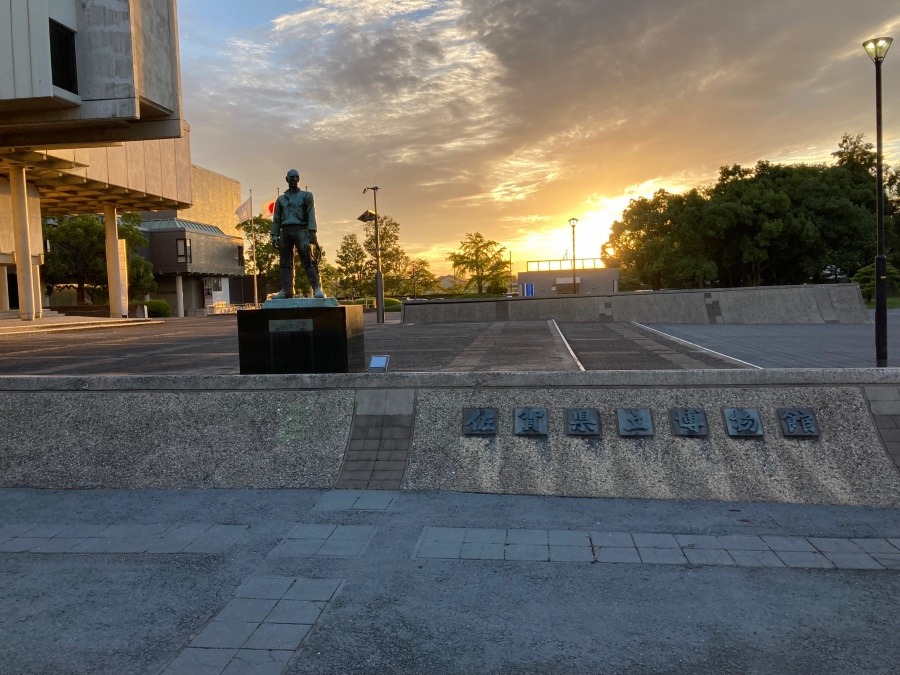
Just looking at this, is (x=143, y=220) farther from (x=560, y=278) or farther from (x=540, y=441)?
(x=540, y=441)

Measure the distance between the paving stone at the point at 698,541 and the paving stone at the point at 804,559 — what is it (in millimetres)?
418

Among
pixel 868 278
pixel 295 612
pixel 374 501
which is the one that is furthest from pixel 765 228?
pixel 295 612

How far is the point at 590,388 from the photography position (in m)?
6.61

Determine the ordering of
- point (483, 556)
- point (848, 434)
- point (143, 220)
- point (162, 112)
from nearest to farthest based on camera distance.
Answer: point (483, 556) < point (848, 434) < point (162, 112) < point (143, 220)

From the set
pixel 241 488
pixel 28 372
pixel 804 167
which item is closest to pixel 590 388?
pixel 241 488

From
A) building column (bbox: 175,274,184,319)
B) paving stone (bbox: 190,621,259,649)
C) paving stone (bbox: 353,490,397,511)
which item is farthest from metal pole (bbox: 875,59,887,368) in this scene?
building column (bbox: 175,274,184,319)

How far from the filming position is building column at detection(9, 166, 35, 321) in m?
34.6

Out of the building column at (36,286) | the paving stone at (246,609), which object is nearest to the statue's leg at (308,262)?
the paving stone at (246,609)

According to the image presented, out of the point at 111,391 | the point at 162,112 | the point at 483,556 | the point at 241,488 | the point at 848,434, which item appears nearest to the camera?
the point at 483,556

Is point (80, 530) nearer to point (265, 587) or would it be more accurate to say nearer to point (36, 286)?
point (265, 587)

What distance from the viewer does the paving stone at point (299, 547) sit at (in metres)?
4.82

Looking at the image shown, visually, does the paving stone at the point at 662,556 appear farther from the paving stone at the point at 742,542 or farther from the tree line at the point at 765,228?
the tree line at the point at 765,228

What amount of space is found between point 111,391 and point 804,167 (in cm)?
5626

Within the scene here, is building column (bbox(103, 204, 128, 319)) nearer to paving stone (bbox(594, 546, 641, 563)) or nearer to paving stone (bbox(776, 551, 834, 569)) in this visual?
paving stone (bbox(594, 546, 641, 563))
